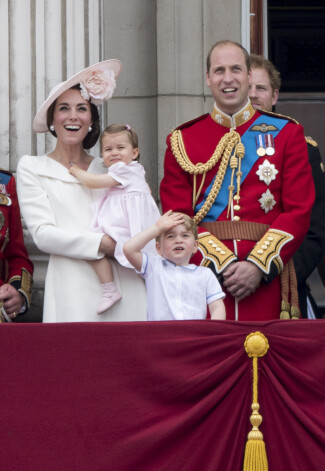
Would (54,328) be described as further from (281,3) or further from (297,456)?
(281,3)

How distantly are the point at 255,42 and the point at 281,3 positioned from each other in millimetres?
1560

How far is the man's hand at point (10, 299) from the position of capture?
5.75 meters

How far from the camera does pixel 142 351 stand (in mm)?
4902

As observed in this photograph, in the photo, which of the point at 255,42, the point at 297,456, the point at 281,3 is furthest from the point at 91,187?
the point at 281,3

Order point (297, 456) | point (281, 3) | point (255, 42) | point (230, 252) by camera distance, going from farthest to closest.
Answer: point (281, 3), point (255, 42), point (230, 252), point (297, 456)

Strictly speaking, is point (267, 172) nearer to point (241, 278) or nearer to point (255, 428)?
point (241, 278)

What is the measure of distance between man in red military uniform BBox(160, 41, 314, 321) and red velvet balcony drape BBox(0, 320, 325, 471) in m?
0.60

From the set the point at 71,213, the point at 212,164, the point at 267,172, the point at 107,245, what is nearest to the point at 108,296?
the point at 107,245

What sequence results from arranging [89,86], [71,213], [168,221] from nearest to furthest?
[168,221]
[71,213]
[89,86]

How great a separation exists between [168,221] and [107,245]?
364 mm

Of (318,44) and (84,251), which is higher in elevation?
(318,44)

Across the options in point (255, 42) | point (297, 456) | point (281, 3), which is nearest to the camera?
point (297, 456)

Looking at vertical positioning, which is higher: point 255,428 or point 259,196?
point 259,196

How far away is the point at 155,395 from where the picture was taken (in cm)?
489
